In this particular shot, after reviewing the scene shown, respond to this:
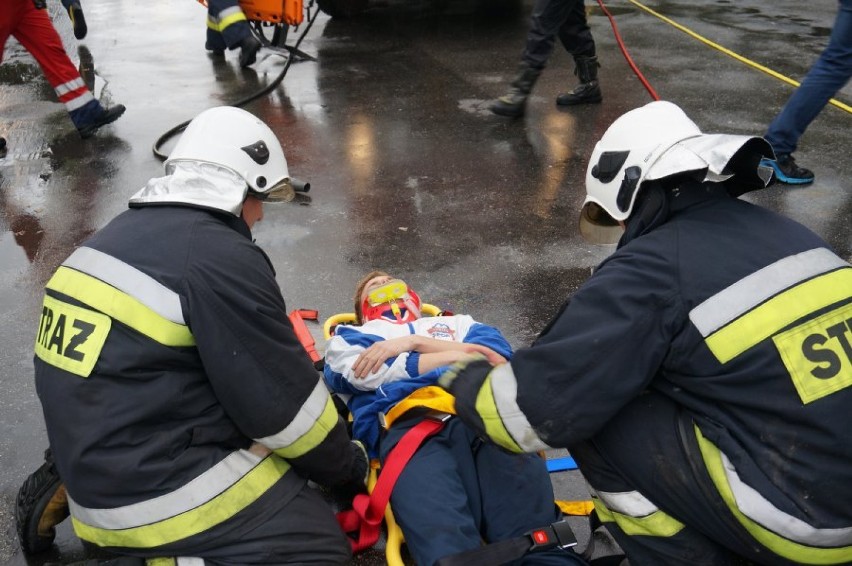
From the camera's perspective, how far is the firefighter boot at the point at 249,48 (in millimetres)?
7438

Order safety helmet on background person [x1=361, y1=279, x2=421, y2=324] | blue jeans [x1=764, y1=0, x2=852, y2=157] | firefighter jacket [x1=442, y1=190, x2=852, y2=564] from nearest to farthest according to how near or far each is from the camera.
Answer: firefighter jacket [x1=442, y1=190, x2=852, y2=564] < safety helmet on background person [x1=361, y1=279, x2=421, y2=324] < blue jeans [x1=764, y1=0, x2=852, y2=157]

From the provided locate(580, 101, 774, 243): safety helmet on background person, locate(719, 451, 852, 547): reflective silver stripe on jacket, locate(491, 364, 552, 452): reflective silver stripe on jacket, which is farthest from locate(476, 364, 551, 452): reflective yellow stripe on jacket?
locate(580, 101, 774, 243): safety helmet on background person

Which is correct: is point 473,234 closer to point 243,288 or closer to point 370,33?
point 243,288

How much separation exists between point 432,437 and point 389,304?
3.02 ft

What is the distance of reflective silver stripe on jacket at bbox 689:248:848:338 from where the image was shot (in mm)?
1759

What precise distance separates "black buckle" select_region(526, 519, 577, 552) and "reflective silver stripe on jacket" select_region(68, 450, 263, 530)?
0.95 m

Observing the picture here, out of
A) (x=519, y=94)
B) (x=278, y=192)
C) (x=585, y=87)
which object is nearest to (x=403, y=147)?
(x=519, y=94)

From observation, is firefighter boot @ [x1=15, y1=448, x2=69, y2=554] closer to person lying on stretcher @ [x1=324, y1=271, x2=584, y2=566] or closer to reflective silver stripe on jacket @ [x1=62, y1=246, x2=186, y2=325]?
reflective silver stripe on jacket @ [x1=62, y1=246, x2=186, y2=325]

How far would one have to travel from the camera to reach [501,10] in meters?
10.2

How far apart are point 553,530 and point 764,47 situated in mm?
7916

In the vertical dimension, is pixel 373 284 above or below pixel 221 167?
below

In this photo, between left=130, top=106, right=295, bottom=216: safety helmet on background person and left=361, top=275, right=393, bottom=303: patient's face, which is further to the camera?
left=361, top=275, right=393, bottom=303: patient's face

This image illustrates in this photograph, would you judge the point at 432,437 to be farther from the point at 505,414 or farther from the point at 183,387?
the point at 183,387

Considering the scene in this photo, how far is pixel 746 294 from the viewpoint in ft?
5.80
